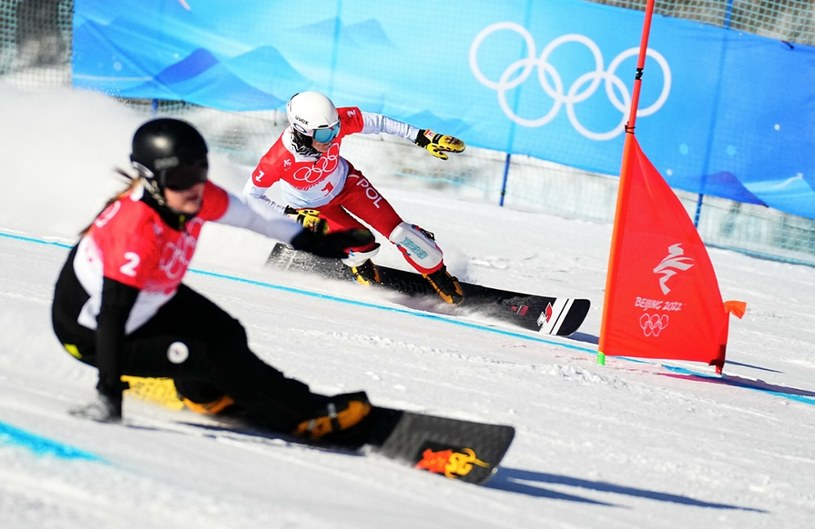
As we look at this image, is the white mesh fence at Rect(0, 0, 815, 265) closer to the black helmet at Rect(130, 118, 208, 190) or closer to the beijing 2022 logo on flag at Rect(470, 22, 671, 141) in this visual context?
the beijing 2022 logo on flag at Rect(470, 22, 671, 141)

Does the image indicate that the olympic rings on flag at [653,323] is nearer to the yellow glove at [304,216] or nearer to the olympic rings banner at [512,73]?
the yellow glove at [304,216]

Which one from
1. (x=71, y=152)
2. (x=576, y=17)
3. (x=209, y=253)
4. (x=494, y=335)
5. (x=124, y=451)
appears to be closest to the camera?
(x=124, y=451)

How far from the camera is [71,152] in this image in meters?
9.91

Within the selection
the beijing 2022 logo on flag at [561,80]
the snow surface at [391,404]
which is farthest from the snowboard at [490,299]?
the beijing 2022 logo on flag at [561,80]

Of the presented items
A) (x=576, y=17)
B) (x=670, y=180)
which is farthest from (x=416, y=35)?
(x=670, y=180)

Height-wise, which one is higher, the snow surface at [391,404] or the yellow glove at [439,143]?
the yellow glove at [439,143]

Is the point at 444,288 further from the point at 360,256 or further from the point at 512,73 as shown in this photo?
the point at 512,73

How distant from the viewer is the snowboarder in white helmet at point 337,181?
7.22 metres

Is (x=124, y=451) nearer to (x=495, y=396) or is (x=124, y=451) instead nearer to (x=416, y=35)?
(x=495, y=396)

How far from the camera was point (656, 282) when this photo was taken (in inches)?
244

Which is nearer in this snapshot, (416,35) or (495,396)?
(495,396)

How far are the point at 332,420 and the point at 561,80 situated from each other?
31.6ft

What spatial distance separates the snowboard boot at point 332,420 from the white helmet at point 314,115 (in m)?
3.65

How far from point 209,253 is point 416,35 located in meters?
5.54
